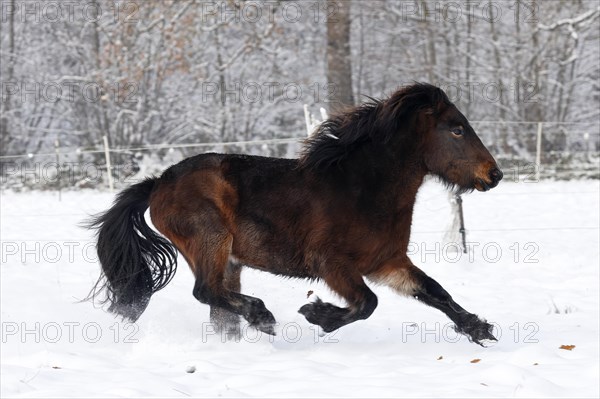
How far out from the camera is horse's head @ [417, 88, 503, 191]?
5.27 metres

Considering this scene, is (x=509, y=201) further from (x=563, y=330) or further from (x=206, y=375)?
(x=206, y=375)

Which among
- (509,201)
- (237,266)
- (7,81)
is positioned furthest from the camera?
(7,81)

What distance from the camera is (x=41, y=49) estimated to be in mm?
20359

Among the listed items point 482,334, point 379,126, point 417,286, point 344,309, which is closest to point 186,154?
point 379,126

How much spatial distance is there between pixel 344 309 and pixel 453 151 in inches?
47.8

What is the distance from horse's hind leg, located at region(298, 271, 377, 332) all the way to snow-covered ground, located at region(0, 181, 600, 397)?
183mm

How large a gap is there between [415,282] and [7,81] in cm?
1602

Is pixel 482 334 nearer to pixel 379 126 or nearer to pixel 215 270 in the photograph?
pixel 379 126

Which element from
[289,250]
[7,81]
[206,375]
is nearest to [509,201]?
[289,250]

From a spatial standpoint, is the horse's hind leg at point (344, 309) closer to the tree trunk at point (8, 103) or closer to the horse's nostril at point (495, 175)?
the horse's nostril at point (495, 175)

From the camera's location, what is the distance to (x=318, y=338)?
5.50 meters

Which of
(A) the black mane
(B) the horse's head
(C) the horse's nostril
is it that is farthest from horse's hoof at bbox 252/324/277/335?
(C) the horse's nostril

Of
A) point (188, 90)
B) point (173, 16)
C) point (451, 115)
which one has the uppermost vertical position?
point (173, 16)

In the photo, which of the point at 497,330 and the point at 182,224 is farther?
the point at 497,330
